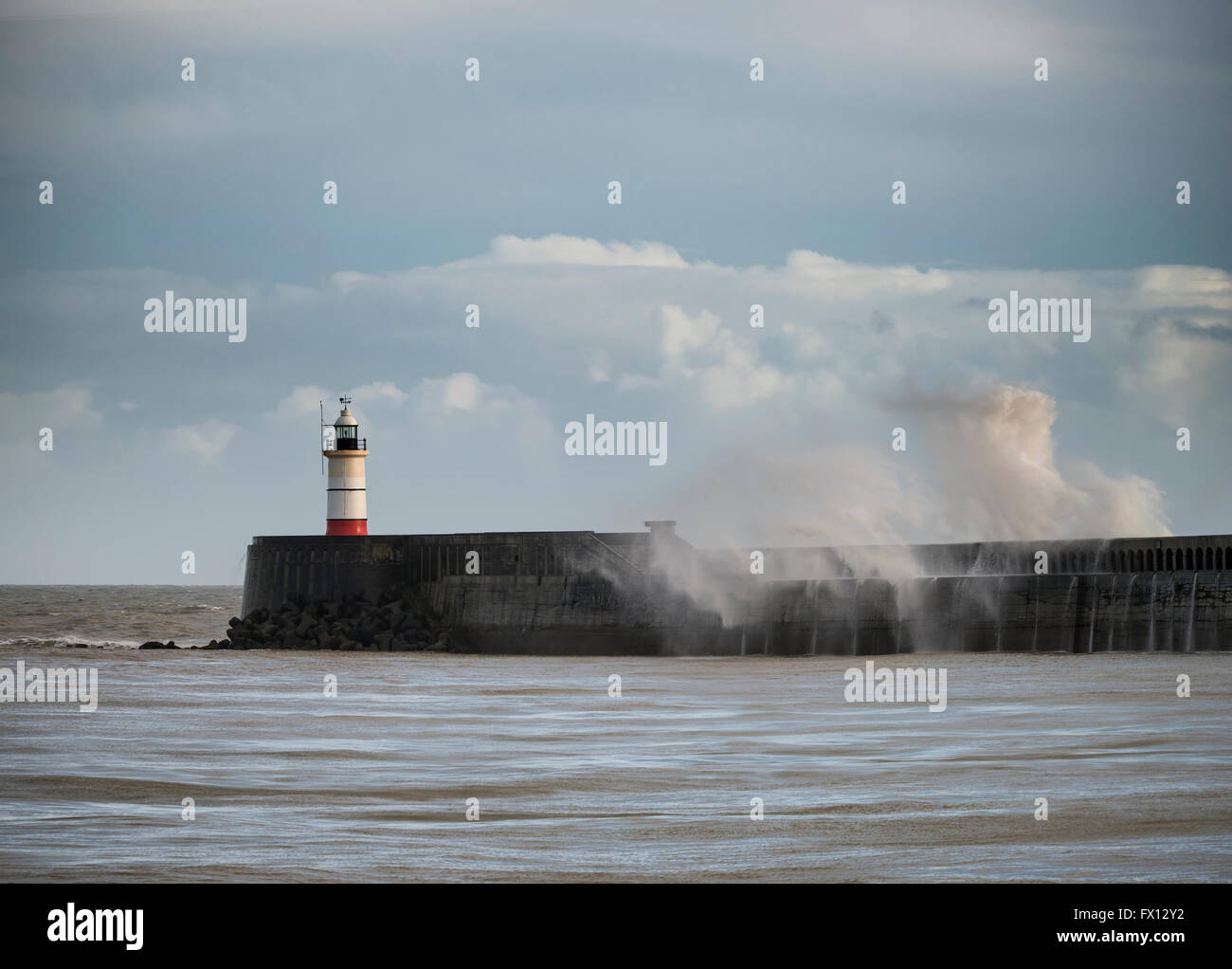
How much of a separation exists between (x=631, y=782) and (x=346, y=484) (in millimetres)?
22236

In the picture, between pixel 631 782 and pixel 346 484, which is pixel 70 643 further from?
pixel 631 782

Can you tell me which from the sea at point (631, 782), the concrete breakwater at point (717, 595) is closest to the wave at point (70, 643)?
the concrete breakwater at point (717, 595)

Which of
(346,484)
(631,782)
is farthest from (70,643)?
(631,782)

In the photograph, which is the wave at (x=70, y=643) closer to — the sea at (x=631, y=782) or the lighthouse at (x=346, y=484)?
the lighthouse at (x=346, y=484)

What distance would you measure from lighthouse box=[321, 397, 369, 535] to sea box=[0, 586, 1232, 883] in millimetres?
11792

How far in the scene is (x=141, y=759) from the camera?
12.3m

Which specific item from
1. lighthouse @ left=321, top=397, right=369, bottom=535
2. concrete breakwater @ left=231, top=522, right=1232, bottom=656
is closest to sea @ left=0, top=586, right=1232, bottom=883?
concrete breakwater @ left=231, top=522, right=1232, bottom=656

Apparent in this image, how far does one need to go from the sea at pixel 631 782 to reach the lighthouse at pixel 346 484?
11792 mm

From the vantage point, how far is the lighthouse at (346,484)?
3192 cm

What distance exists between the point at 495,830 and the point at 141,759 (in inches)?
180

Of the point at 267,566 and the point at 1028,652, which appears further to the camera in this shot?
the point at 267,566
